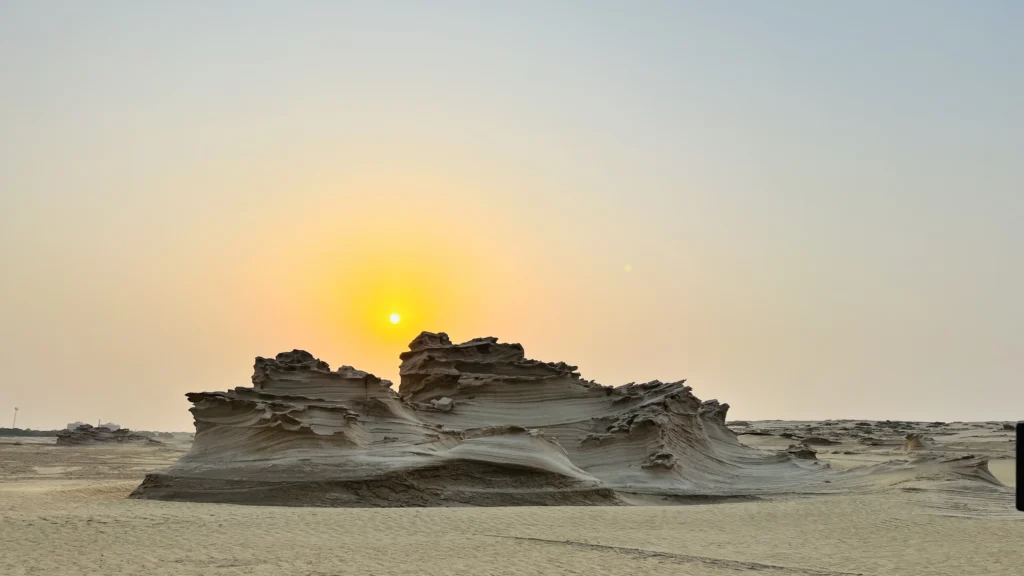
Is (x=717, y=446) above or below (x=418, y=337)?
below

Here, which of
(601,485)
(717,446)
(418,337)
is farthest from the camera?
(418,337)

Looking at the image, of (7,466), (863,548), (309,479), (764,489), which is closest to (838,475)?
(764,489)

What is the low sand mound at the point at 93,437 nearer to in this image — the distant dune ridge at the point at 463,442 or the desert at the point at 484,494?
the desert at the point at 484,494

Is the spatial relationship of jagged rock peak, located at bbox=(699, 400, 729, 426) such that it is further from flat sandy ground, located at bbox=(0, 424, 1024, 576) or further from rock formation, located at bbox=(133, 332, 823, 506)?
flat sandy ground, located at bbox=(0, 424, 1024, 576)

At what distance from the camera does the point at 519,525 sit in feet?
58.4

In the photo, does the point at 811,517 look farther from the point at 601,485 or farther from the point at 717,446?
the point at 717,446

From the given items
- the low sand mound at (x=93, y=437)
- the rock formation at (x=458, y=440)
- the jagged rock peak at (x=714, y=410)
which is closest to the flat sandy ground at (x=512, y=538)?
the rock formation at (x=458, y=440)

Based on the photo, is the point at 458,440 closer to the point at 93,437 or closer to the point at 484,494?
the point at 484,494

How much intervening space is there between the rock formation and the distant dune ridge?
0.13ft

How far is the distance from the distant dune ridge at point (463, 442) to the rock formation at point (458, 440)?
4cm

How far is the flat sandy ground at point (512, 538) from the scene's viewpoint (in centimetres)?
1323

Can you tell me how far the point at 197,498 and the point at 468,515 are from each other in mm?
6912

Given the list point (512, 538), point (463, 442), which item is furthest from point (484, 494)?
point (512, 538)

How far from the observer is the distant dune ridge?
21.9 metres
